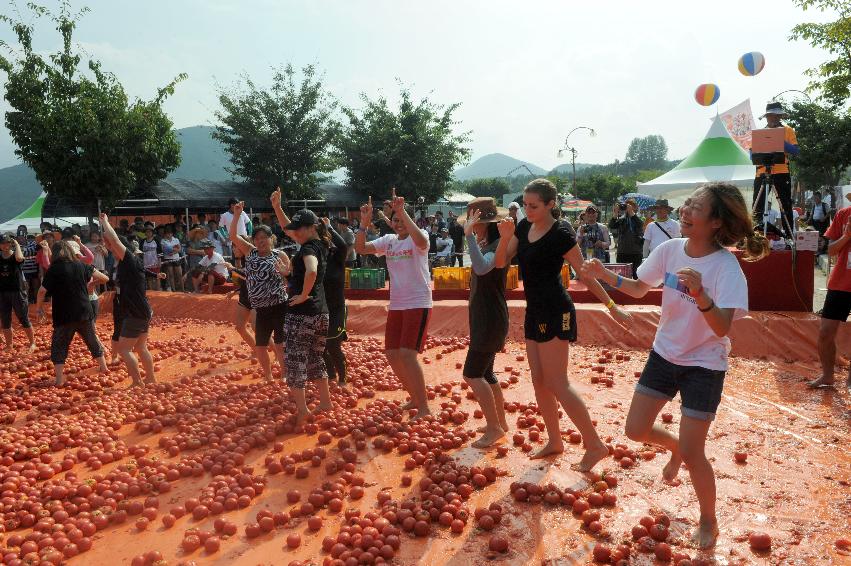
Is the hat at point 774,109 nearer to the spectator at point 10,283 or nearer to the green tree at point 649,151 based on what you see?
the spectator at point 10,283

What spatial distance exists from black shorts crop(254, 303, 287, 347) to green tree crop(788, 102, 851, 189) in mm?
26519

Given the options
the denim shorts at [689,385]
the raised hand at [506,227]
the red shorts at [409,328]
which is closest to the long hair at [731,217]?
the denim shorts at [689,385]

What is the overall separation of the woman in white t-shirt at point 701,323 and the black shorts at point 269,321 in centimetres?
417

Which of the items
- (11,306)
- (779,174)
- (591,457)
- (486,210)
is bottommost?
(591,457)

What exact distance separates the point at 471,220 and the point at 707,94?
748 inches

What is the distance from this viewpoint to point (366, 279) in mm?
12516

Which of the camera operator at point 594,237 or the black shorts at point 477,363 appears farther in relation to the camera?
the camera operator at point 594,237

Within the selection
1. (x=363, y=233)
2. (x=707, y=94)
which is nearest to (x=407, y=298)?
(x=363, y=233)

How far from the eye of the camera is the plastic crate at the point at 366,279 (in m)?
12.5

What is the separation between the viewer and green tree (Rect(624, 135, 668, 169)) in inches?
7125

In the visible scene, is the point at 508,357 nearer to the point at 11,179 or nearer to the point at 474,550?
the point at 474,550

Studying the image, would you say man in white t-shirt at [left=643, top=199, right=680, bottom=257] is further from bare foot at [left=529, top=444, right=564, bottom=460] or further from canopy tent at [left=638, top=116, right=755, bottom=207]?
canopy tent at [left=638, top=116, right=755, bottom=207]

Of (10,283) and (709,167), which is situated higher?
(709,167)

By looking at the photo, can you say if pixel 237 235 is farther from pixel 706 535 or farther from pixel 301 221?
pixel 706 535
